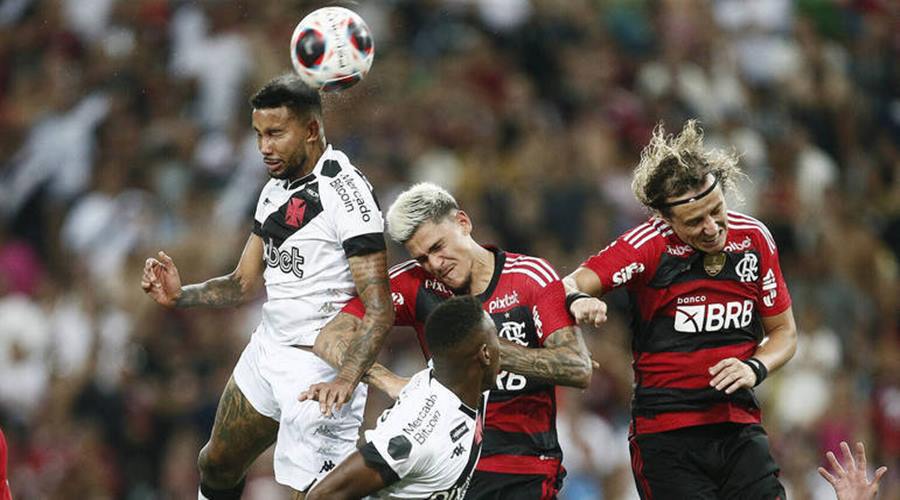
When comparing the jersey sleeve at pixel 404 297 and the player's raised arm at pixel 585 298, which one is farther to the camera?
the jersey sleeve at pixel 404 297

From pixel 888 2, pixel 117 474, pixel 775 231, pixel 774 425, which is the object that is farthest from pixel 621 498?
pixel 888 2

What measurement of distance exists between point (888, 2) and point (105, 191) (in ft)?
25.2

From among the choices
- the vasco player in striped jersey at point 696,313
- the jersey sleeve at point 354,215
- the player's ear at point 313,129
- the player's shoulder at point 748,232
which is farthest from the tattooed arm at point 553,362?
the player's ear at point 313,129

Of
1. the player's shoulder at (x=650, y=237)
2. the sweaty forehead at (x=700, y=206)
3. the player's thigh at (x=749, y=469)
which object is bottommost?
the player's thigh at (x=749, y=469)

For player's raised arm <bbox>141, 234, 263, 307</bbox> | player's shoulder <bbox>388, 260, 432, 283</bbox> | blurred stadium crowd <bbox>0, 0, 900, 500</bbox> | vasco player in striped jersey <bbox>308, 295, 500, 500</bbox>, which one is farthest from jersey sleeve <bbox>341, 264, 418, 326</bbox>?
blurred stadium crowd <bbox>0, 0, 900, 500</bbox>

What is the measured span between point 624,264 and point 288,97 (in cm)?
169

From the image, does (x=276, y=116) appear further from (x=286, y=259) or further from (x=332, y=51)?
(x=286, y=259)

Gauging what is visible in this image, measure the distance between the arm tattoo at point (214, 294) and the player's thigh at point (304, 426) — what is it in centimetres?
51

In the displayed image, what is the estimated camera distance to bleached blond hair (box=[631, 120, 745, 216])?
6664 millimetres

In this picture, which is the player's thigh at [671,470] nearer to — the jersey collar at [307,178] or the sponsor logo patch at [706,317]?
the sponsor logo patch at [706,317]

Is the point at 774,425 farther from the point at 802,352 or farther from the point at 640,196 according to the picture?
the point at 640,196

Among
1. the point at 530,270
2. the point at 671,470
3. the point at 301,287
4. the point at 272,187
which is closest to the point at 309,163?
the point at 272,187

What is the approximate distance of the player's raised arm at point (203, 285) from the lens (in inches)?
273

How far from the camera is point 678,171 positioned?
21.9ft
